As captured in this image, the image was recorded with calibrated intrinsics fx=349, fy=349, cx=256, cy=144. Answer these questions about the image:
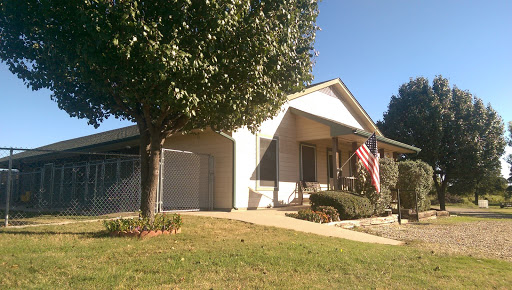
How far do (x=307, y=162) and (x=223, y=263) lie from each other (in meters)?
10.6

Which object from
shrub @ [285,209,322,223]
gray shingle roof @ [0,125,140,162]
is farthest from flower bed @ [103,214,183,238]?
gray shingle roof @ [0,125,140,162]

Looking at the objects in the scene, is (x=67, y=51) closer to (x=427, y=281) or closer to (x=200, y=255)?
(x=200, y=255)

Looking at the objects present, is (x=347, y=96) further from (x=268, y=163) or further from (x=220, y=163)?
(x=220, y=163)

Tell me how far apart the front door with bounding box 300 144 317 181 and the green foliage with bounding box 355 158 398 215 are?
8.79ft

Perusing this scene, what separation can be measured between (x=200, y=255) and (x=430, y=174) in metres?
13.3

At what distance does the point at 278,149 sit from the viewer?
13.7 m

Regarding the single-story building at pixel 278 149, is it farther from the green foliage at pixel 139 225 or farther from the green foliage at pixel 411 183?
the green foliage at pixel 139 225

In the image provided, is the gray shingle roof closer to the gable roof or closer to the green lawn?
the green lawn

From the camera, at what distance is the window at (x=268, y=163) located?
12.9 meters

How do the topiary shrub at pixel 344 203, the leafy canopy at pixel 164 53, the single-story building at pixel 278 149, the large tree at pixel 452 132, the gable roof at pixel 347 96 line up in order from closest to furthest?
1. the leafy canopy at pixel 164 53
2. the topiary shrub at pixel 344 203
3. the single-story building at pixel 278 149
4. the gable roof at pixel 347 96
5. the large tree at pixel 452 132

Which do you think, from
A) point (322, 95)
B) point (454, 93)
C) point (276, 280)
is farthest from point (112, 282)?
point (454, 93)

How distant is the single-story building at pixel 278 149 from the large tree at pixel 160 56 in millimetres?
2855

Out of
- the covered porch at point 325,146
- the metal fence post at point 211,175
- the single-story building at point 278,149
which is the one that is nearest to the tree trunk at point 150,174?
the single-story building at point 278,149

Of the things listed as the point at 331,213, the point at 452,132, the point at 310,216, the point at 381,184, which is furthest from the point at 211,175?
→ the point at 452,132
